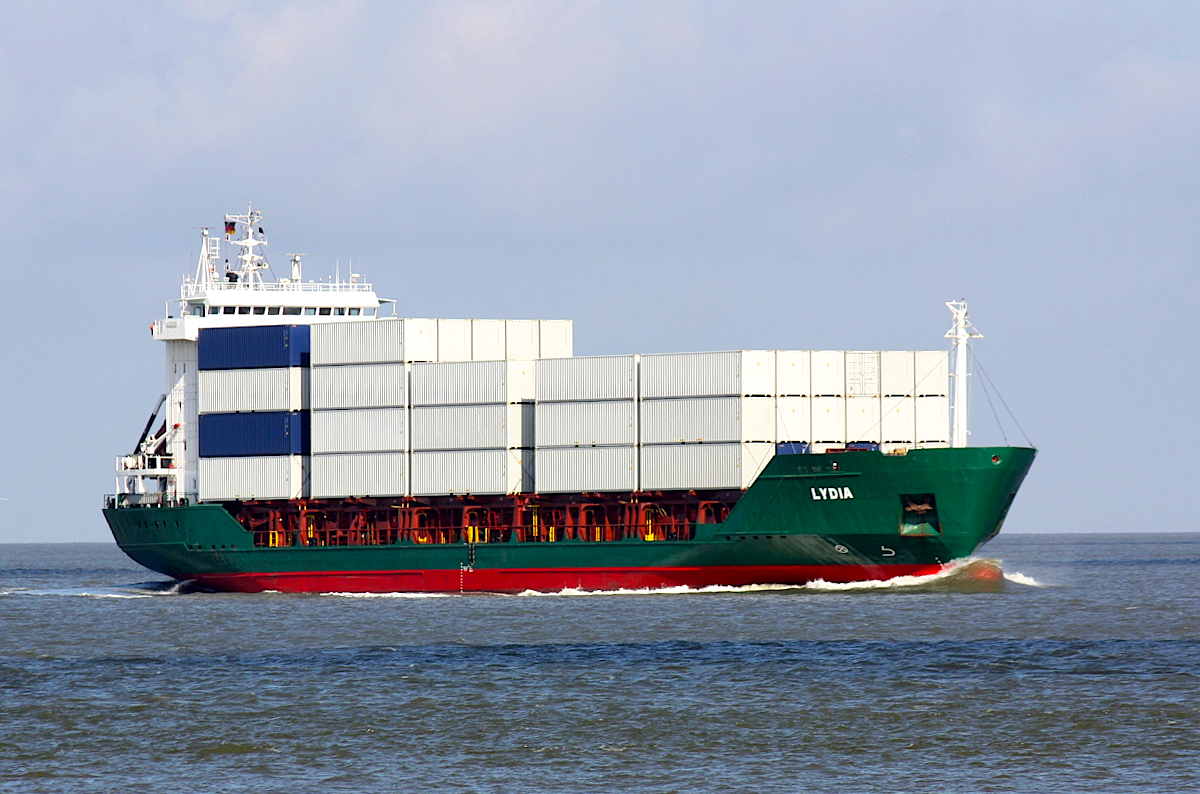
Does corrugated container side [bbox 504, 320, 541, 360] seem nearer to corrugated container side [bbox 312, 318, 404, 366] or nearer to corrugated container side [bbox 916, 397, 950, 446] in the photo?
corrugated container side [bbox 312, 318, 404, 366]

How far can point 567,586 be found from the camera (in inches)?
2064

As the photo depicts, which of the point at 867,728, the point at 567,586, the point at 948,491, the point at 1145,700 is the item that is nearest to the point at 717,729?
the point at 867,728

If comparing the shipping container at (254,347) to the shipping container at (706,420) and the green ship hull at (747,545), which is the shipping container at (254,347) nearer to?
the green ship hull at (747,545)

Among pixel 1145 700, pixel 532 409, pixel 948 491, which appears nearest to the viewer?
pixel 1145 700

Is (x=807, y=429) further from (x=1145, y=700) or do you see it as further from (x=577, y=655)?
(x=1145, y=700)

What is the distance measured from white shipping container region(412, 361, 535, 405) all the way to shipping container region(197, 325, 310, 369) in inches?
190

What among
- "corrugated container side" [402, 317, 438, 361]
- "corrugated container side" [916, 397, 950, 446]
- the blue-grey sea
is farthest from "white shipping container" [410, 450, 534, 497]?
"corrugated container side" [916, 397, 950, 446]

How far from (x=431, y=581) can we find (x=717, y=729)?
28.4 m

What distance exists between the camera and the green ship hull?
47281mm

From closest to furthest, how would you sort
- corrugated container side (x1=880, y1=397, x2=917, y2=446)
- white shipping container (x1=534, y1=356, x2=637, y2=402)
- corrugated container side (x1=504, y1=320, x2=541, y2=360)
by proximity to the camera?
corrugated container side (x1=880, y1=397, x2=917, y2=446), white shipping container (x1=534, y1=356, x2=637, y2=402), corrugated container side (x1=504, y1=320, x2=541, y2=360)

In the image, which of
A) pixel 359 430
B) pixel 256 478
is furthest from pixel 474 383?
pixel 256 478

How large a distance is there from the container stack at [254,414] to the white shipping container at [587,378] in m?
9.16

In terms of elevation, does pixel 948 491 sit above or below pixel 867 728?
above

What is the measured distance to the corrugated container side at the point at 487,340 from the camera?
5594cm
